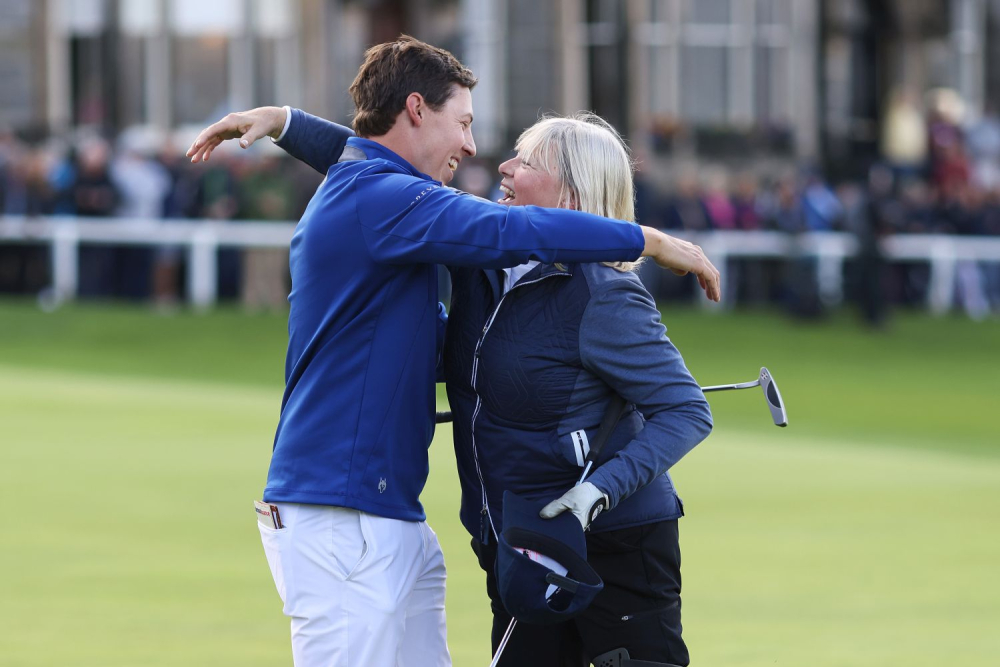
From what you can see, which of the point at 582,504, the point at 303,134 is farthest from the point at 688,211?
the point at 582,504

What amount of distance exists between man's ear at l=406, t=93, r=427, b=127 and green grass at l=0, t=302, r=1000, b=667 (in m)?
2.74

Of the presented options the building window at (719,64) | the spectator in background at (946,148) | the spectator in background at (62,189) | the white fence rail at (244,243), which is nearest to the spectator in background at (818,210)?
the white fence rail at (244,243)

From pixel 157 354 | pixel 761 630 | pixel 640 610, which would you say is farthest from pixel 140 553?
pixel 157 354

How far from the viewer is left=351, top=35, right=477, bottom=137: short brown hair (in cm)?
442

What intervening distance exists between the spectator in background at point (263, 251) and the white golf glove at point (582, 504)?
55.8 feet

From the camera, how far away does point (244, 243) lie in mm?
20641

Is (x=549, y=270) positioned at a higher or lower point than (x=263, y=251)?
higher

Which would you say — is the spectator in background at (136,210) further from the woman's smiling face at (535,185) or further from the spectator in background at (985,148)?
the woman's smiling face at (535,185)

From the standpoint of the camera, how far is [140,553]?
8.68 m

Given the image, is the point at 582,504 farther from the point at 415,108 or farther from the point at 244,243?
the point at 244,243

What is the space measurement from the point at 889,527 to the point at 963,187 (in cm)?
1516

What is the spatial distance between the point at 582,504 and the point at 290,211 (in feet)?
56.7

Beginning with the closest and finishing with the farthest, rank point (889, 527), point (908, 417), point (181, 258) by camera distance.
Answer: point (889, 527) → point (908, 417) → point (181, 258)

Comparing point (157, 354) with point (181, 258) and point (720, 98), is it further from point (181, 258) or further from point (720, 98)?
point (720, 98)
